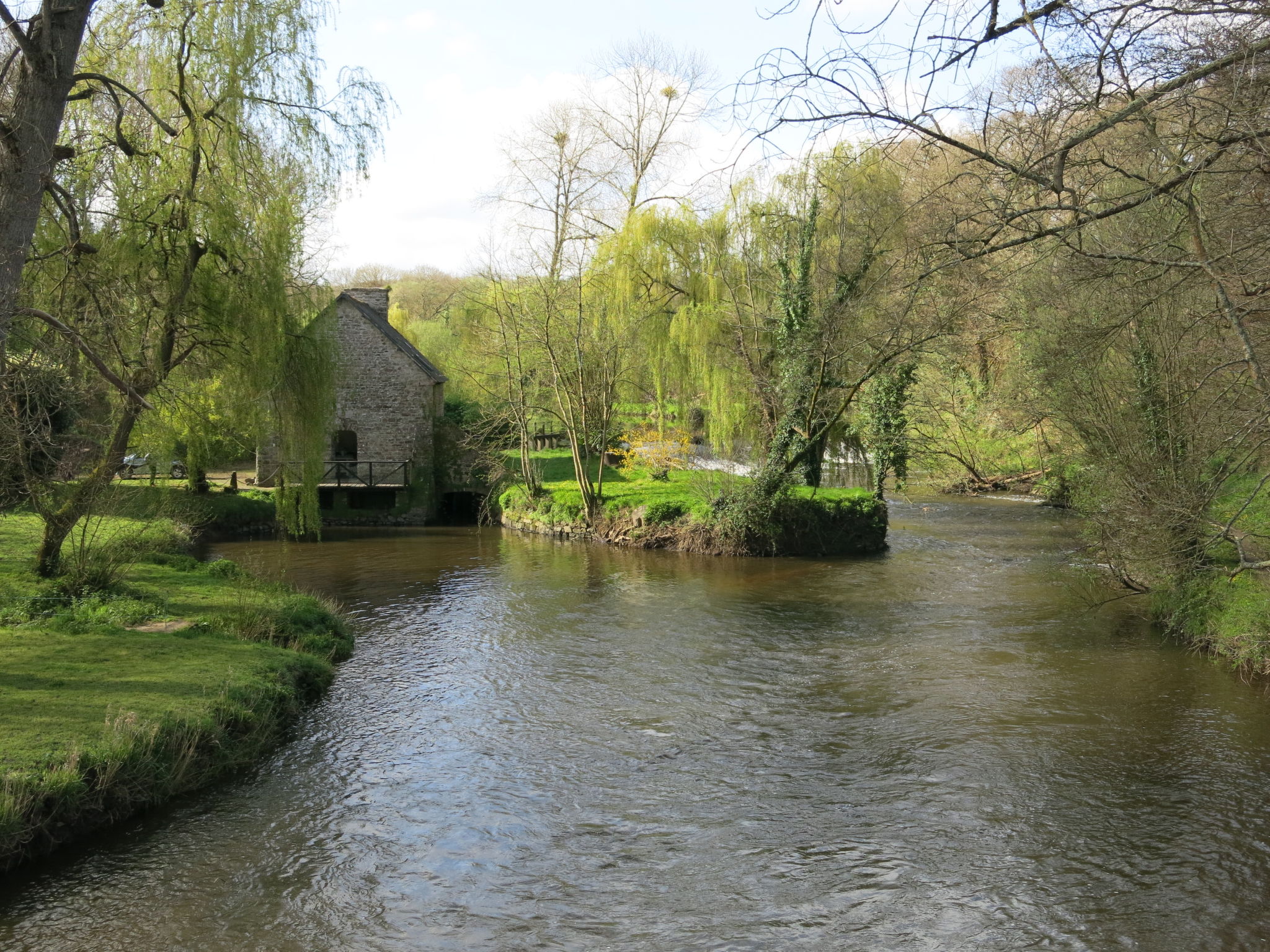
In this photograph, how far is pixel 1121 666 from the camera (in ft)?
41.2

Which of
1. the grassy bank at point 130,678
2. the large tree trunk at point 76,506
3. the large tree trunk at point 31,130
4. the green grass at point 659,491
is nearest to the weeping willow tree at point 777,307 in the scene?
the green grass at point 659,491

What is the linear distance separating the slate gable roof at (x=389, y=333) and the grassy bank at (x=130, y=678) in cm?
1629

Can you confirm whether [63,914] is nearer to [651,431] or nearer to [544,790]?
[544,790]

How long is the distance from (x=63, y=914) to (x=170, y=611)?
601cm

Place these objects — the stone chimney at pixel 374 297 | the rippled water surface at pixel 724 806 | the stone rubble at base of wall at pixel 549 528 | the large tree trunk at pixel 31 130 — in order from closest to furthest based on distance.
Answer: the rippled water surface at pixel 724 806
the large tree trunk at pixel 31 130
the stone rubble at base of wall at pixel 549 528
the stone chimney at pixel 374 297

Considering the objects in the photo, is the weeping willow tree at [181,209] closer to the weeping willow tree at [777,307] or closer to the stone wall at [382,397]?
the weeping willow tree at [777,307]

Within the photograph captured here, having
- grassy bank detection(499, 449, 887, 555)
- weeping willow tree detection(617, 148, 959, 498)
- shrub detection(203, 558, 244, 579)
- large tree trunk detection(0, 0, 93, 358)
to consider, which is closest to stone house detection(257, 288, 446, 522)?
grassy bank detection(499, 449, 887, 555)

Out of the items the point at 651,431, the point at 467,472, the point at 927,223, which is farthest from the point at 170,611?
the point at 467,472

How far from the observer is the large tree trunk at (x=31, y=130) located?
317 inches

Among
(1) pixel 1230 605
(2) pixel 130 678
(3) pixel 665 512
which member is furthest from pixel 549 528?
(2) pixel 130 678

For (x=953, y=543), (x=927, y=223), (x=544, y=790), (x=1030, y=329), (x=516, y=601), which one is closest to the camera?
(x=544, y=790)

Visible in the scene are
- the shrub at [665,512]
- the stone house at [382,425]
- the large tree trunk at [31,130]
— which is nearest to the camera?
the large tree trunk at [31,130]

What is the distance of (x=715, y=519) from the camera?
2248 cm

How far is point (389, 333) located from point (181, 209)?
1821 cm
